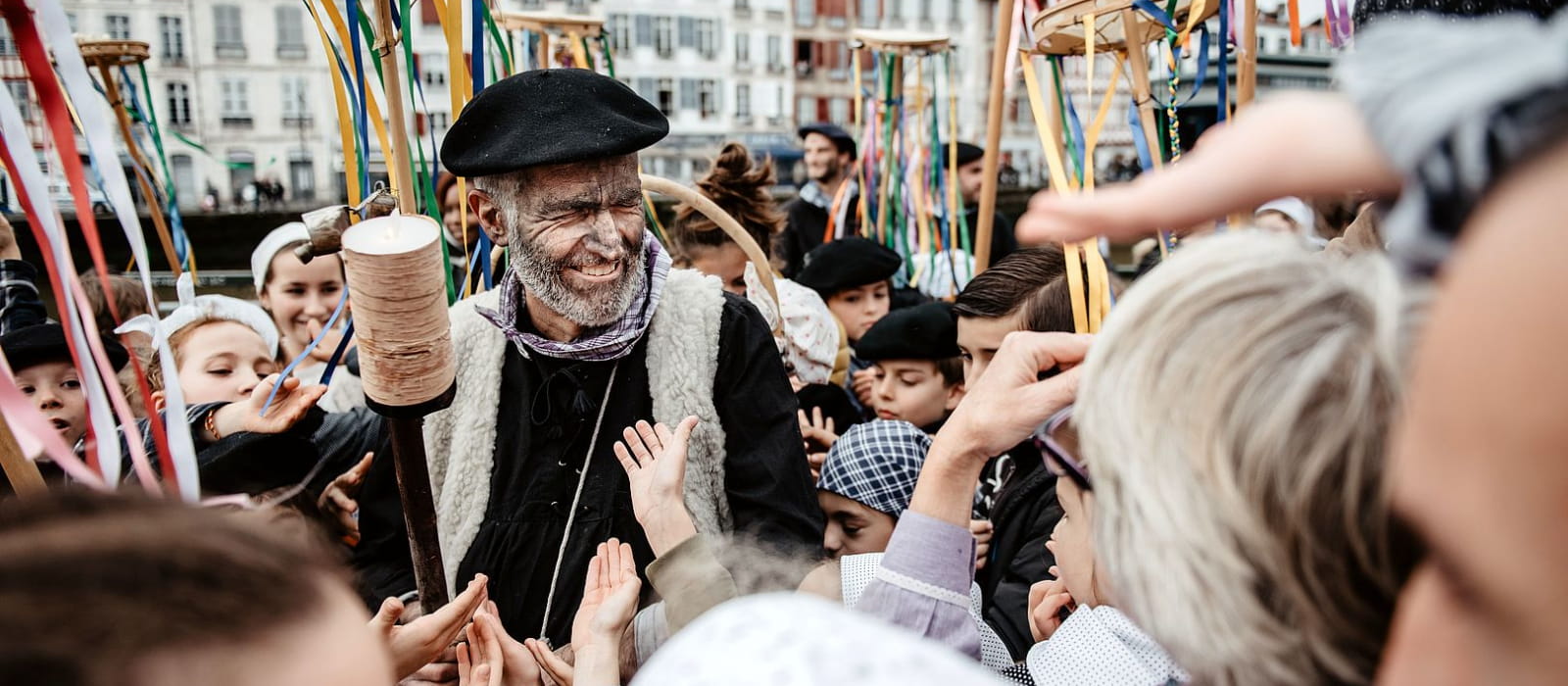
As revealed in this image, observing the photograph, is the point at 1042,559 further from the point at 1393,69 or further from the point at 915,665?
the point at 1393,69

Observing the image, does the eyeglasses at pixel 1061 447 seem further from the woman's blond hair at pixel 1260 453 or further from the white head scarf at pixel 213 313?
the white head scarf at pixel 213 313

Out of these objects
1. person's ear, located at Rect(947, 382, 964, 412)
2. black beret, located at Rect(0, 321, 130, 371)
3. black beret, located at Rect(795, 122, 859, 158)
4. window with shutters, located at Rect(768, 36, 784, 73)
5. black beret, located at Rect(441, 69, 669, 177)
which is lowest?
person's ear, located at Rect(947, 382, 964, 412)

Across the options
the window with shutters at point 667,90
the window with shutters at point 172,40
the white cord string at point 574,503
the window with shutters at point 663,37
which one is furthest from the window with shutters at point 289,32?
the white cord string at point 574,503

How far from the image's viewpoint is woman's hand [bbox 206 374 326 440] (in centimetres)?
169

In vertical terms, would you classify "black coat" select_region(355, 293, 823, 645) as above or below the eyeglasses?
below

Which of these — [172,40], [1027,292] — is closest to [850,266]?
[1027,292]

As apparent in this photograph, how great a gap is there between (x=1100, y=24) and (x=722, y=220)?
113 cm

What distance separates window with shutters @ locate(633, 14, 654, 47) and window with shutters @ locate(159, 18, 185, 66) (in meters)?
14.3

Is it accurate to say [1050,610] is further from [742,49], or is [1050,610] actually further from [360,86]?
[742,49]

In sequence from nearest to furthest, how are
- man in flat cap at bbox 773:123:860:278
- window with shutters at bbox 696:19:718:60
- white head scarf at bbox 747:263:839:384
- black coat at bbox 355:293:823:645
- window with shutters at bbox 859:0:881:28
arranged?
black coat at bbox 355:293:823:645 < white head scarf at bbox 747:263:839:384 < man in flat cap at bbox 773:123:860:278 < window with shutters at bbox 696:19:718:60 < window with shutters at bbox 859:0:881:28

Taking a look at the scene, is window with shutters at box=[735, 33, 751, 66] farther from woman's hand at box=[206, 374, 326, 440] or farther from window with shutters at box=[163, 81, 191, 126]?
woman's hand at box=[206, 374, 326, 440]

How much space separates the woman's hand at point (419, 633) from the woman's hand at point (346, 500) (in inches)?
29.6

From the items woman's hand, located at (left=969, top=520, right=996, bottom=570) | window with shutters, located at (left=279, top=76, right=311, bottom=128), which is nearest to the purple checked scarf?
woman's hand, located at (left=969, top=520, right=996, bottom=570)

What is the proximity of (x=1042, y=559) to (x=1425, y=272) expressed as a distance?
1.43 metres
